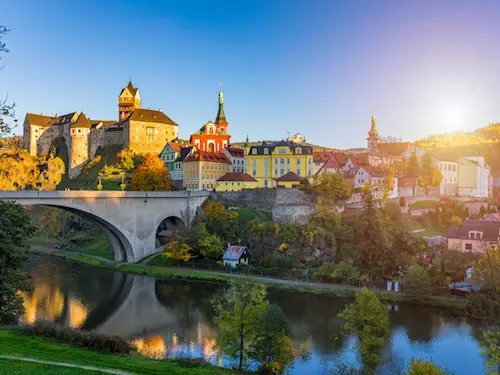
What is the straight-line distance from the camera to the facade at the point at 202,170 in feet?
194

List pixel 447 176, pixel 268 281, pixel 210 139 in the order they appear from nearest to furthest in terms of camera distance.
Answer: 1. pixel 268 281
2. pixel 447 176
3. pixel 210 139

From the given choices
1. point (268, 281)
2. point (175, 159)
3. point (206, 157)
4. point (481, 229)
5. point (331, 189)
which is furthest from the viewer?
point (175, 159)

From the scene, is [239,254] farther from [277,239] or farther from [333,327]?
[333,327]

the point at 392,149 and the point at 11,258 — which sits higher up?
the point at 392,149

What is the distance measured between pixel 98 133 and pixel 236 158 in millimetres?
34703

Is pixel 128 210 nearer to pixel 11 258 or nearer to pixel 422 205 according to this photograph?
pixel 11 258

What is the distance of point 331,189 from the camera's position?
48438 mm

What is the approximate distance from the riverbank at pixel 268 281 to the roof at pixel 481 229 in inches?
388

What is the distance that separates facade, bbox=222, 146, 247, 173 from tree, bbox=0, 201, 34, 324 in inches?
1640

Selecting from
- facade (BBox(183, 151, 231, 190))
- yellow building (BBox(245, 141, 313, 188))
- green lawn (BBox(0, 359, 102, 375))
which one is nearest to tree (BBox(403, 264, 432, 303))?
green lawn (BBox(0, 359, 102, 375))

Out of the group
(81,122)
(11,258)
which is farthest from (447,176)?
(81,122)

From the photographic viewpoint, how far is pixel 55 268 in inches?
1742

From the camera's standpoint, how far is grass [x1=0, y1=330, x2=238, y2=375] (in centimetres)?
1413

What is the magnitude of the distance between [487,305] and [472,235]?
15.5 metres
